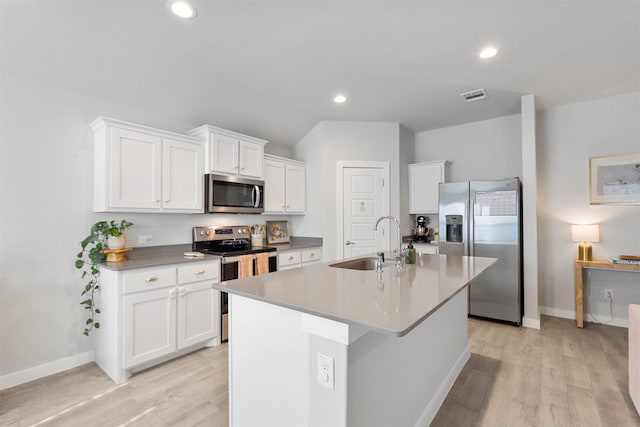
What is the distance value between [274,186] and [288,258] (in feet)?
3.23

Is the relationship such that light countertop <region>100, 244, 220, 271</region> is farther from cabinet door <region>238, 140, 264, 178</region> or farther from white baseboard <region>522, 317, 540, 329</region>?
white baseboard <region>522, 317, 540, 329</region>

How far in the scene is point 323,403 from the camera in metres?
1.20

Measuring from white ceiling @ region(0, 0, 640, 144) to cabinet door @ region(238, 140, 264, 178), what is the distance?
15.8 inches

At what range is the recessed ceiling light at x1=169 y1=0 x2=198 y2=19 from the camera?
195 centimetres

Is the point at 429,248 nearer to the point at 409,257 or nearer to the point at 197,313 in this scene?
the point at 409,257

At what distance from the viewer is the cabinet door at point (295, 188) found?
420cm

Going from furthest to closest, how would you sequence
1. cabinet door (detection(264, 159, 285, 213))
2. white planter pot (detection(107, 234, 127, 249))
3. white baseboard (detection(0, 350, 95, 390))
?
cabinet door (detection(264, 159, 285, 213))
white planter pot (detection(107, 234, 127, 249))
white baseboard (detection(0, 350, 95, 390))

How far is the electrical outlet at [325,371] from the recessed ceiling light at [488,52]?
8.82 ft

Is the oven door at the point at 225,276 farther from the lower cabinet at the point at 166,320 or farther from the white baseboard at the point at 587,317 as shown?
the white baseboard at the point at 587,317

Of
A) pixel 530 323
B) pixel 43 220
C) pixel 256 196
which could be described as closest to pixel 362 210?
pixel 256 196

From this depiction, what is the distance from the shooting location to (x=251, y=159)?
3594mm

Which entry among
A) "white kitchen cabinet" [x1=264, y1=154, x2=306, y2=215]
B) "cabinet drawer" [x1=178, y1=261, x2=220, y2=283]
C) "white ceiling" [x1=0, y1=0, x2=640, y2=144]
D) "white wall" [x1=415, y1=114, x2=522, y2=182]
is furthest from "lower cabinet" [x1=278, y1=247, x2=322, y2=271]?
"white wall" [x1=415, y1=114, x2=522, y2=182]

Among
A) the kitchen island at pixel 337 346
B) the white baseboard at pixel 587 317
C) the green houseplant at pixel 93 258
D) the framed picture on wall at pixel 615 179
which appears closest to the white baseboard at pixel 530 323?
the white baseboard at pixel 587 317

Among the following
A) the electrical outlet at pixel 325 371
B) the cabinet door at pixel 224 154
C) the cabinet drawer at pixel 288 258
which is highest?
the cabinet door at pixel 224 154
